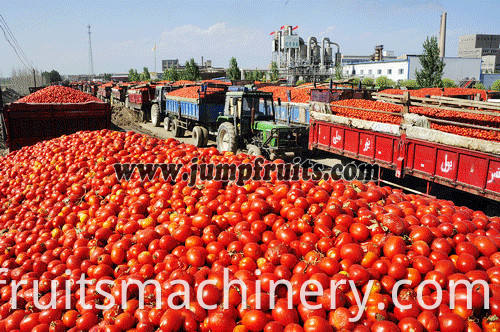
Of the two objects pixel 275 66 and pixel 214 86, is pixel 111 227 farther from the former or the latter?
pixel 275 66

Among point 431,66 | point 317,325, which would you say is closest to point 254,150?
point 317,325

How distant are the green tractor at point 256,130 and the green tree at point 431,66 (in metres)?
24.0

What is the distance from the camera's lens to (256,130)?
12406mm

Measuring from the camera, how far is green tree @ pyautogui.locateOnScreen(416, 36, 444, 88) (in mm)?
30609

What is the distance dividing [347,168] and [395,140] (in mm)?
1594

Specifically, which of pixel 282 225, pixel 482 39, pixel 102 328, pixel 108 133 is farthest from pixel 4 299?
pixel 482 39

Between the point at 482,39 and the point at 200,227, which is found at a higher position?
the point at 482,39

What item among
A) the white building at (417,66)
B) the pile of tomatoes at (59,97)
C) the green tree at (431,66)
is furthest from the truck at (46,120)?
the white building at (417,66)

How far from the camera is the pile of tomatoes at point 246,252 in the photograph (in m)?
2.81

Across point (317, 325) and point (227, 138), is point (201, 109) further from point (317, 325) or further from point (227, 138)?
point (317, 325)

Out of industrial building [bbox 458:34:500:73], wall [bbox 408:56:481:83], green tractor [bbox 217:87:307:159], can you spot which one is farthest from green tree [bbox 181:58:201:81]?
industrial building [bbox 458:34:500:73]

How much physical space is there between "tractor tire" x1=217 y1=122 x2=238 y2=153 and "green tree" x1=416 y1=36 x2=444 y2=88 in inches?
990

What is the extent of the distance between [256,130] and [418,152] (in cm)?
577

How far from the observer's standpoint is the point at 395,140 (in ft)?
27.7
